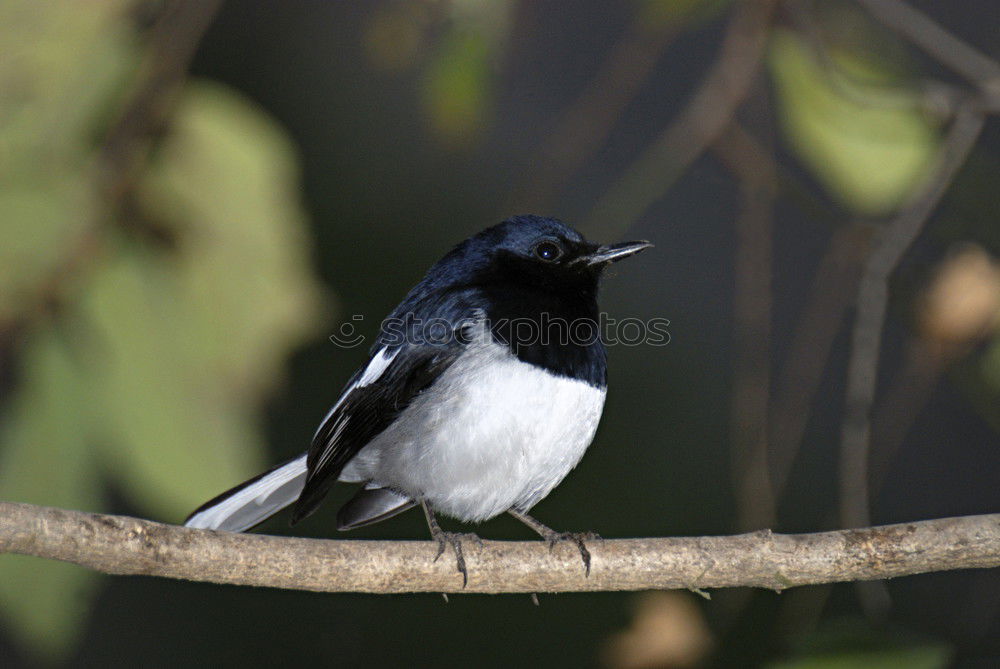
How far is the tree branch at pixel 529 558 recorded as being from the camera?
6.35ft

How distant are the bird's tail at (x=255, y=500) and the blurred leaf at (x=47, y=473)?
0.82m

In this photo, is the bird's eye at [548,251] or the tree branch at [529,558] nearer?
the tree branch at [529,558]

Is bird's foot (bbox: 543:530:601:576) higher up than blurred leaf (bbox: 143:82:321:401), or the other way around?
blurred leaf (bbox: 143:82:321:401)

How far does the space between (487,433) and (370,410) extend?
0.40m

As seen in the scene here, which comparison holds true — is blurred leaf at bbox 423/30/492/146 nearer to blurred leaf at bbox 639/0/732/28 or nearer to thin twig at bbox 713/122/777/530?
blurred leaf at bbox 639/0/732/28

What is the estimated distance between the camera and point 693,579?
218 cm

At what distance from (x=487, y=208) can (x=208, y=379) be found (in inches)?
186

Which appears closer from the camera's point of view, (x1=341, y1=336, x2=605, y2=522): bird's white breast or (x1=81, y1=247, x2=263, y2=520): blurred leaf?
(x1=81, y1=247, x2=263, y2=520): blurred leaf

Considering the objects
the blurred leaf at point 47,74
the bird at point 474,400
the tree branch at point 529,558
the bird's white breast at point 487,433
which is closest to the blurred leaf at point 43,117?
the blurred leaf at point 47,74

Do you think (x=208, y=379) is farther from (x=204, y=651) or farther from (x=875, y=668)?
(x=204, y=651)

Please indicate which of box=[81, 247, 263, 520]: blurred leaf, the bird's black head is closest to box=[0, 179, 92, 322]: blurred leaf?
box=[81, 247, 263, 520]: blurred leaf

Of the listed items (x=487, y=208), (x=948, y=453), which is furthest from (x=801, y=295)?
(x=487, y=208)

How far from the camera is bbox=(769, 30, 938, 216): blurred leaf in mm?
2111

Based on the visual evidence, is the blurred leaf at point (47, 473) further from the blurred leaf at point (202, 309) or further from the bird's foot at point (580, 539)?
the bird's foot at point (580, 539)
